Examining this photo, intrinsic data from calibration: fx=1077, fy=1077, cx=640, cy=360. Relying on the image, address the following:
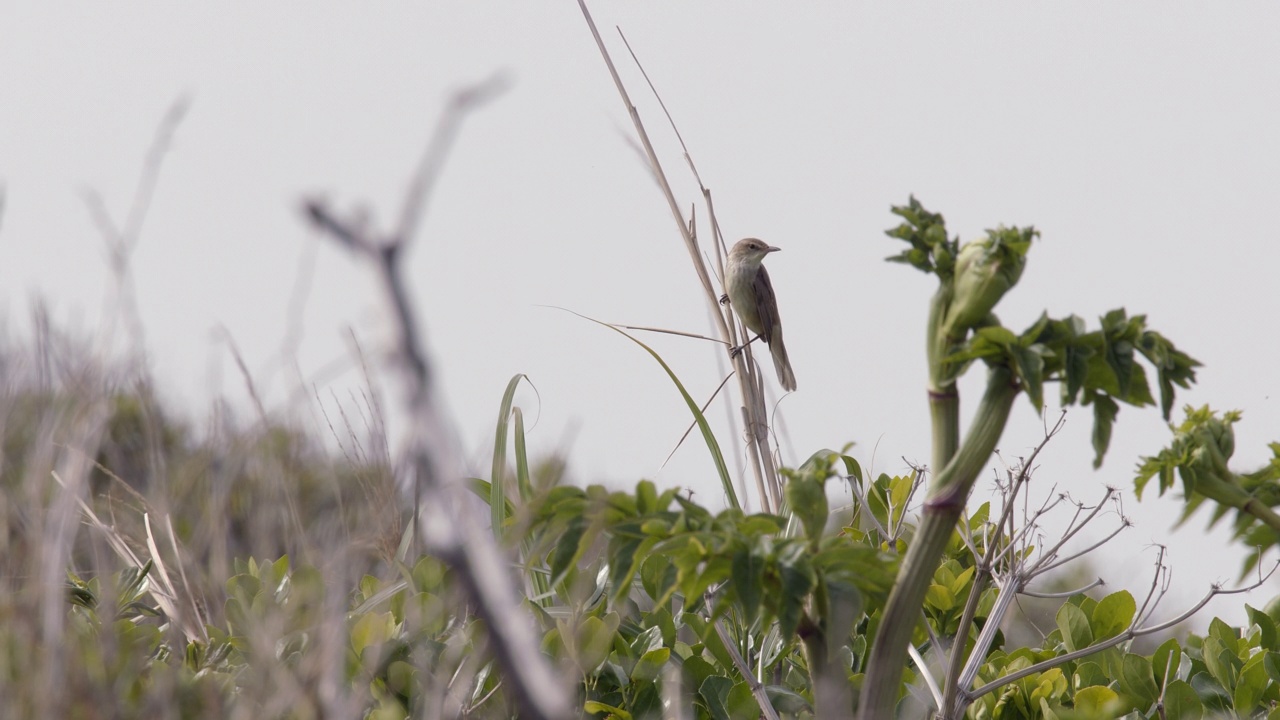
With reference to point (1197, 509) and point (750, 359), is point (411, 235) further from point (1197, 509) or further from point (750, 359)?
point (750, 359)

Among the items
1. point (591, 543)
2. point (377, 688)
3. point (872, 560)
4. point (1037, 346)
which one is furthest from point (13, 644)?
point (1037, 346)

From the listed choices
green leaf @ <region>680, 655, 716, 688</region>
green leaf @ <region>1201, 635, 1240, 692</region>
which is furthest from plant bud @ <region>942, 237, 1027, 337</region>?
green leaf @ <region>1201, 635, 1240, 692</region>

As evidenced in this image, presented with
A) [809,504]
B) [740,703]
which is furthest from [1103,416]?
[740,703]

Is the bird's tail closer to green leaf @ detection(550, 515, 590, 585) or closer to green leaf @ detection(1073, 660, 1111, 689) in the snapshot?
green leaf @ detection(1073, 660, 1111, 689)

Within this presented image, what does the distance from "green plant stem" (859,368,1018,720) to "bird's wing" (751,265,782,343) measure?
500 centimetres

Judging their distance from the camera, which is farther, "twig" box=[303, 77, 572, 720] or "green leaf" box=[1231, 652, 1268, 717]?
"green leaf" box=[1231, 652, 1268, 717]

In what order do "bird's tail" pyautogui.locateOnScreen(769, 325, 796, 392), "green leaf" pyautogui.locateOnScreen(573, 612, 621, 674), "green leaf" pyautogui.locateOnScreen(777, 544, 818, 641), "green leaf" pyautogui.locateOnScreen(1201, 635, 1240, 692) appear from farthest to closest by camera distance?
1. "bird's tail" pyautogui.locateOnScreen(769, 325, 796, 392)
2. "green leaf" pyautogui.locateOnScreen(1201, 635, 1240, 692)
3. "green leaf" pyautogui.locateOnScreen(573, 612, 621, 674)
4. "green leaf" pyautogui.locateOnScreen(777, 544, 818, 641)

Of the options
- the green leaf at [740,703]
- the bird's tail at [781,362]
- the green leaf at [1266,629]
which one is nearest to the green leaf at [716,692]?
the green leaf at [740,703]

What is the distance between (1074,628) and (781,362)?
4.18m

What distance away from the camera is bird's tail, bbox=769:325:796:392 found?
5.89m

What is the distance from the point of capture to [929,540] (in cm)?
107

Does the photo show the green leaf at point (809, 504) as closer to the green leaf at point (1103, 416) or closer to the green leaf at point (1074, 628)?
the green leaf at point (1103, 416)

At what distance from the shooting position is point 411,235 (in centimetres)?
52

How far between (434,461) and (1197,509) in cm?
95
